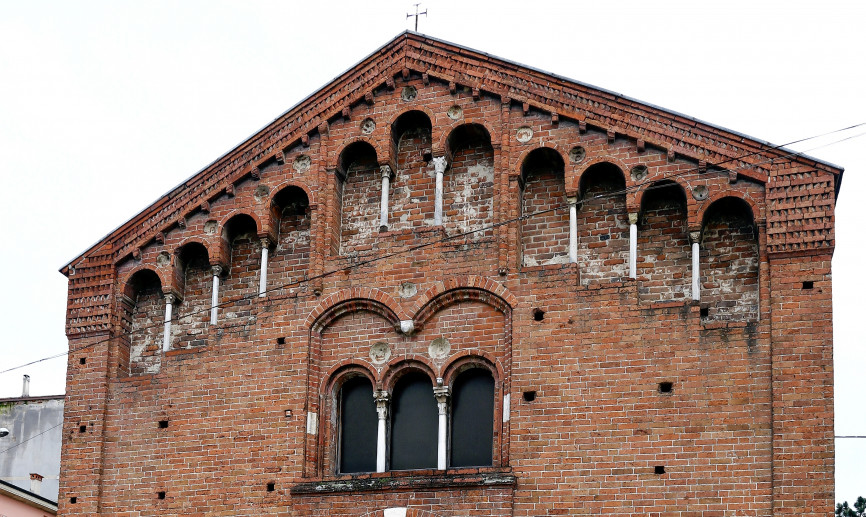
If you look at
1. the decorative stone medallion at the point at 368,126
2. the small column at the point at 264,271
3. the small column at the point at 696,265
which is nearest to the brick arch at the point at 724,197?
the small column at the point at 696,265

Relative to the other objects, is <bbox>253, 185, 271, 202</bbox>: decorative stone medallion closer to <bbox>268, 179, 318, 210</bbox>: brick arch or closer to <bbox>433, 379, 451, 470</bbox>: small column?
<bbox>268, 179, 318, 210</bbox>: brick arch

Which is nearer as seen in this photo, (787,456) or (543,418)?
(787,456)

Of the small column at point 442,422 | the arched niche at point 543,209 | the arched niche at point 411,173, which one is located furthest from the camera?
the arched niche at point 411,173

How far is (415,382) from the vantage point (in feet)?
75.4

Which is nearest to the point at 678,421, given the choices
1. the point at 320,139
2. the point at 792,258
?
the point at 792,258

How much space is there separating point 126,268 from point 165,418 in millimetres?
2925

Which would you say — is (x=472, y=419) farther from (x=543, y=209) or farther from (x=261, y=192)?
(x=261, y=192)

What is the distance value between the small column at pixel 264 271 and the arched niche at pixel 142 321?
1967mm

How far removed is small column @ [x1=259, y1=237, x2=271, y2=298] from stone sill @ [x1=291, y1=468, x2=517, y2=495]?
3.48 m

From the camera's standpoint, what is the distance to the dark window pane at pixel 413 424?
22516 mm

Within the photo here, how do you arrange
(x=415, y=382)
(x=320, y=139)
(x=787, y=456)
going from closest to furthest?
1. (x=787, y=456)
2. (x=415, y=382)
3. (x=320, y=139)

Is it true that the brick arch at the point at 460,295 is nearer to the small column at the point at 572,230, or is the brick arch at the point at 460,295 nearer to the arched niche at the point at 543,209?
the arched niche at the point at 543,209

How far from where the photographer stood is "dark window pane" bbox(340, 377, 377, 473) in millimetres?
22828

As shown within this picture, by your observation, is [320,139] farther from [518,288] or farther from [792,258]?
[792,258]
